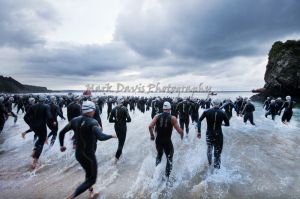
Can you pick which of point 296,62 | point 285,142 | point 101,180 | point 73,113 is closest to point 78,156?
point 101,180

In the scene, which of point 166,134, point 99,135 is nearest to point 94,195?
point 99,135

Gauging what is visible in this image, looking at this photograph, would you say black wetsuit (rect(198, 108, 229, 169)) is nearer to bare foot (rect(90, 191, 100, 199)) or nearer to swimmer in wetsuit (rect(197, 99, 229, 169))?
swimmer in wetsuit (rect(197, 99, 229, 169))

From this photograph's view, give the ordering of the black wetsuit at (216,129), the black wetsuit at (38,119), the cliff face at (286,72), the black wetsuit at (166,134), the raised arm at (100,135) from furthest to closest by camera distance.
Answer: the cliff face at (286,72)
the black wetsuit at (38,119)
the black wetsuit at (216,129)
the black wetsuit at (166,134)
the raised arm at (100,135)

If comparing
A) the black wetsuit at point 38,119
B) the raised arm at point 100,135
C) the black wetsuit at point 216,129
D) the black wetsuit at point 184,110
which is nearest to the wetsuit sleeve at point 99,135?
the raised arm at point 100,135

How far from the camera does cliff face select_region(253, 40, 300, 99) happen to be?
168 ft

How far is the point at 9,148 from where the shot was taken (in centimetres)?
999

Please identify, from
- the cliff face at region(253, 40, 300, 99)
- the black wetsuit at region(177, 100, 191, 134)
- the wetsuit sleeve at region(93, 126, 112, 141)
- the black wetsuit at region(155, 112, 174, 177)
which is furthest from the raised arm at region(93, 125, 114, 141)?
the cliff face at region(253, 40, 300, 99)

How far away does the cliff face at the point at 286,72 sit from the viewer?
5125 centimetres

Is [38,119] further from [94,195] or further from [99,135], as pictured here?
[99,135]

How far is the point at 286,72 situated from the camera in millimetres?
52469

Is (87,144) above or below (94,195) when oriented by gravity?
above

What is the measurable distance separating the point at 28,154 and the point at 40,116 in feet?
7.16

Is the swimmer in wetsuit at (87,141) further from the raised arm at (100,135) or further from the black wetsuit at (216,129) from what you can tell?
the black wetsuit at (216,129)

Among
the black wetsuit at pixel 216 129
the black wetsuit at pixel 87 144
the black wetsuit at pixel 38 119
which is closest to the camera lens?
the black wetsuit at pixel 87 144
